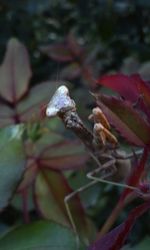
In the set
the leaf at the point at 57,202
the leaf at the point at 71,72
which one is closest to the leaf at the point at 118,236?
the leaf at the point at 57,202

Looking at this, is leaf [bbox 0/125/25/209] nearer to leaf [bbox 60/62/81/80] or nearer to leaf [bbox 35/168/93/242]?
leaf [bbox 35/168/93/242]

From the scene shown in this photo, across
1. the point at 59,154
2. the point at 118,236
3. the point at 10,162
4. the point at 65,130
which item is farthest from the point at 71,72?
the point at 118,236

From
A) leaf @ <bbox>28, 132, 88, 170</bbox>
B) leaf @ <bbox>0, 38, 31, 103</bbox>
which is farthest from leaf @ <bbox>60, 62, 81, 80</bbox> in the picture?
leaf @ <bbox>28, 132, 88, 170</bbox>

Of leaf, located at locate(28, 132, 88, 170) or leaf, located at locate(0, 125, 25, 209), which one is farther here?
leaf, located at locate(28, 132, 88, 170)

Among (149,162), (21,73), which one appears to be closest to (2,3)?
(21,73)

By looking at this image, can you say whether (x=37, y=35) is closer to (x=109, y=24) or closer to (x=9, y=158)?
(x=109, y=24)

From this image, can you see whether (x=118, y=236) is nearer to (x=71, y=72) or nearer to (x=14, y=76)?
(x=14, y=76)

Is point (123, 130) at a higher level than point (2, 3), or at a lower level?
lower

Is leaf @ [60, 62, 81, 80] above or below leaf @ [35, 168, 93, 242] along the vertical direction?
above
